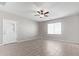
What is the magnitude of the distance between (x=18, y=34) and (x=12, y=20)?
1.96ft

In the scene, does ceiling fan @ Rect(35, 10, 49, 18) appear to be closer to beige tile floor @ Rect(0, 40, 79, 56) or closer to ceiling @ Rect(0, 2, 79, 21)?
ceiling @ Rect(0, 2, 79, 21)

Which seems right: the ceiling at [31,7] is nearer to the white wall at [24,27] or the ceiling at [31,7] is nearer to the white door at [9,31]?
the white wall at [24,27]

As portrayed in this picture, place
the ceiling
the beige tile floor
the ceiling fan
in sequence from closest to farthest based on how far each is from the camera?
1. the beige tile floor
2. the ceiling
3. the ceiling fan

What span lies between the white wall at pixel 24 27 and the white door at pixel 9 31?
15 centimetres

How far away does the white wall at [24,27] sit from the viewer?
299cm

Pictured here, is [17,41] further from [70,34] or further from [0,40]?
[70,34]

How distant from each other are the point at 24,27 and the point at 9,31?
62 cm

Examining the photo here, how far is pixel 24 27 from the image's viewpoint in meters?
3.07

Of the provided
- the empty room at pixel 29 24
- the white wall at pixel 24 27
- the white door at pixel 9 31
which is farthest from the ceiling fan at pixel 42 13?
the white door at pixel 9 31

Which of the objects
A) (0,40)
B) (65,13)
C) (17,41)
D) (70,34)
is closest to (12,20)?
(17,41)

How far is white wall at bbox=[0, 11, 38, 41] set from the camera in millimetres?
2988

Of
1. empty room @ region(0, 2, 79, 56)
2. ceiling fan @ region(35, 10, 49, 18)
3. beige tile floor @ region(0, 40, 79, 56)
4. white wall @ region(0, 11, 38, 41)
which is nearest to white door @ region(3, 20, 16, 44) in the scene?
empty room @ region(0, 2, 79, 56)

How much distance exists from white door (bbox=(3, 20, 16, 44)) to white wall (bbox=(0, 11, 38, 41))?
0.15m

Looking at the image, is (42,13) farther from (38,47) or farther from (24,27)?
(38,47)
